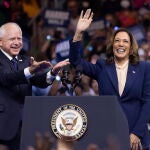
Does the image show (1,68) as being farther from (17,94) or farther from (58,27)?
(58,27)

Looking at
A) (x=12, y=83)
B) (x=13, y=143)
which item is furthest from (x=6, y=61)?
(x=13, y=143)

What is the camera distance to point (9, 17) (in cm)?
1234

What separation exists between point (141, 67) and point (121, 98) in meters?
0.33

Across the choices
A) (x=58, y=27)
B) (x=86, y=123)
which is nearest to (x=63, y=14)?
(x=58, y=27)

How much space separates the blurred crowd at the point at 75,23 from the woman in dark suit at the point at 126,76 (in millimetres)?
4321

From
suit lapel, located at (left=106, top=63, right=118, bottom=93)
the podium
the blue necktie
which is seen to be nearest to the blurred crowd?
the blue necktie

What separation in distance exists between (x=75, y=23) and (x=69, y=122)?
297 inches

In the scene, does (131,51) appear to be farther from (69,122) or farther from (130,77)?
(69,122)

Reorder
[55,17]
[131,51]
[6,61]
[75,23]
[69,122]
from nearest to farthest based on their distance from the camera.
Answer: [69,122] < [131,51] < [6,61] < [55,17] < [75,23]

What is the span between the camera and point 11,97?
6250mm

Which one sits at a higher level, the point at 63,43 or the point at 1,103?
the point at 63,43

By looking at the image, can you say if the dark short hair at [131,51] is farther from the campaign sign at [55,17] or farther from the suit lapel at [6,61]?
the campaign sign at [55,17]

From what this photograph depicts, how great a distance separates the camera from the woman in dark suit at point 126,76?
238 inches

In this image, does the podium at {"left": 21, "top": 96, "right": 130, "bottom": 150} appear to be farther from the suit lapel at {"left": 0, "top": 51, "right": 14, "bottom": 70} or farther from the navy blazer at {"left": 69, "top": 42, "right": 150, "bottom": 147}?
the suit lapel at {"left": 0, "top": 51, "right": 14, "bottom": 70}
